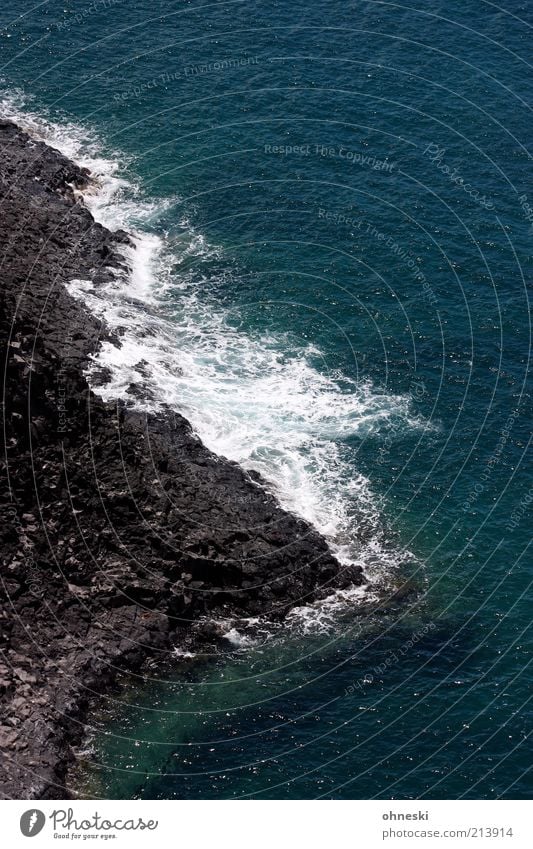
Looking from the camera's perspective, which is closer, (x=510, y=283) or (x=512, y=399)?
(x=512, y=399)

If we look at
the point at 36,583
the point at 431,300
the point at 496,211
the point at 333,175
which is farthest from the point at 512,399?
the point at 36,583

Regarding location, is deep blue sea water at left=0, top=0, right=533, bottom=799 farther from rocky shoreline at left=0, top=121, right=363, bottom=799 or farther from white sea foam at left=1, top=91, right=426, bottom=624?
rocky shoreline at left=0, top=121, right=363, bottom=799

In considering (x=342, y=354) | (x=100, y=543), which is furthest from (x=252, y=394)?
(x=100, y=543)

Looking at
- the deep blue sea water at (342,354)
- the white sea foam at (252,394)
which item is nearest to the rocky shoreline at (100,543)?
the deep blue sea water at (342,354)

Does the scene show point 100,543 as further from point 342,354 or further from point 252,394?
point 342,354

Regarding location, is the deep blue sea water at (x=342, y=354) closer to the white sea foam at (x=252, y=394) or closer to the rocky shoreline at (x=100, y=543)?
the white sea foam at (x=252, y=394)

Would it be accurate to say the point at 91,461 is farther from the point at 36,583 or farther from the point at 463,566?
the point at 463,566
